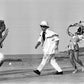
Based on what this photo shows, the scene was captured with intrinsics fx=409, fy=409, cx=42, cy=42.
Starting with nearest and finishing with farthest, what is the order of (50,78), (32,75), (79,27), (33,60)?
(50,78) < (32,75) < (79,27) < (33,60)

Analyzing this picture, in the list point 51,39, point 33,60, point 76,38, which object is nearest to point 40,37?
point 51,39

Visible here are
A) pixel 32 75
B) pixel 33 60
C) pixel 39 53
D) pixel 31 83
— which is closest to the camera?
pixel 31 83

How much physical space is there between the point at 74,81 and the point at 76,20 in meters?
3.45

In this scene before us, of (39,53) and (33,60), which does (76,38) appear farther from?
(33,60)

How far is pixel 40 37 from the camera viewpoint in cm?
1091

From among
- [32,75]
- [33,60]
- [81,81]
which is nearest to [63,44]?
[32,75]

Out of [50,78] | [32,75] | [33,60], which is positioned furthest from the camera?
[33,60]

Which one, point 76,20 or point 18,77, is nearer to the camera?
point 18,77

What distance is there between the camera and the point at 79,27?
453 inches

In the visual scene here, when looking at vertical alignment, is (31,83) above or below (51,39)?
below

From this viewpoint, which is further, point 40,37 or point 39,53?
point 39,53

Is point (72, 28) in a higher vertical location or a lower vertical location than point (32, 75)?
higher

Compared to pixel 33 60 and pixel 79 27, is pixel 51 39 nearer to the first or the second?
pixel 79 27

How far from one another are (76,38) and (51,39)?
31.4 inches
